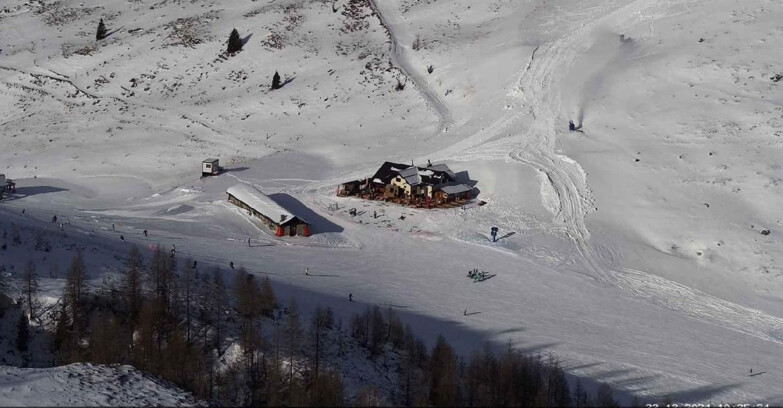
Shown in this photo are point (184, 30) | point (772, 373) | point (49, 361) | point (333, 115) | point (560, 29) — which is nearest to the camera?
point (49, 361)

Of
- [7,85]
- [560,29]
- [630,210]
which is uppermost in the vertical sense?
[560,29]

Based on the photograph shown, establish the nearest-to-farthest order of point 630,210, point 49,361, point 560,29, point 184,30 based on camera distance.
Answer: point 49,361 → point 630,210 → point 560,29 → point 184,30

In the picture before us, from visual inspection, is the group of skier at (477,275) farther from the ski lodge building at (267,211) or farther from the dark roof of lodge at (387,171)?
the dark roof of lodge at (387,171)

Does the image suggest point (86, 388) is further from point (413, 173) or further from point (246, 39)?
point (246, 39)

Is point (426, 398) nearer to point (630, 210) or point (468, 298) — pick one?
point (468, 298)

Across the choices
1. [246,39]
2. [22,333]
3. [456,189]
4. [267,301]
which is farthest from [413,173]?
[246,39]

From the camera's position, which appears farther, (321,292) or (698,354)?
(321,292)

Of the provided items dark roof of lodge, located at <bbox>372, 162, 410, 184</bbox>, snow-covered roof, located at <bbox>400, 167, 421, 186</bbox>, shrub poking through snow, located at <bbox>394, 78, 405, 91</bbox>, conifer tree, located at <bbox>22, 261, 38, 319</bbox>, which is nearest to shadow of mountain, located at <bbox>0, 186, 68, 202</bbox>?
dark roof of lodge, located at <bbox>372, 162, 410, 184</bbox>

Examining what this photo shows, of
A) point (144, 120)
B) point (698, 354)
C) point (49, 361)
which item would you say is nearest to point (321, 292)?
point (49, 361)
